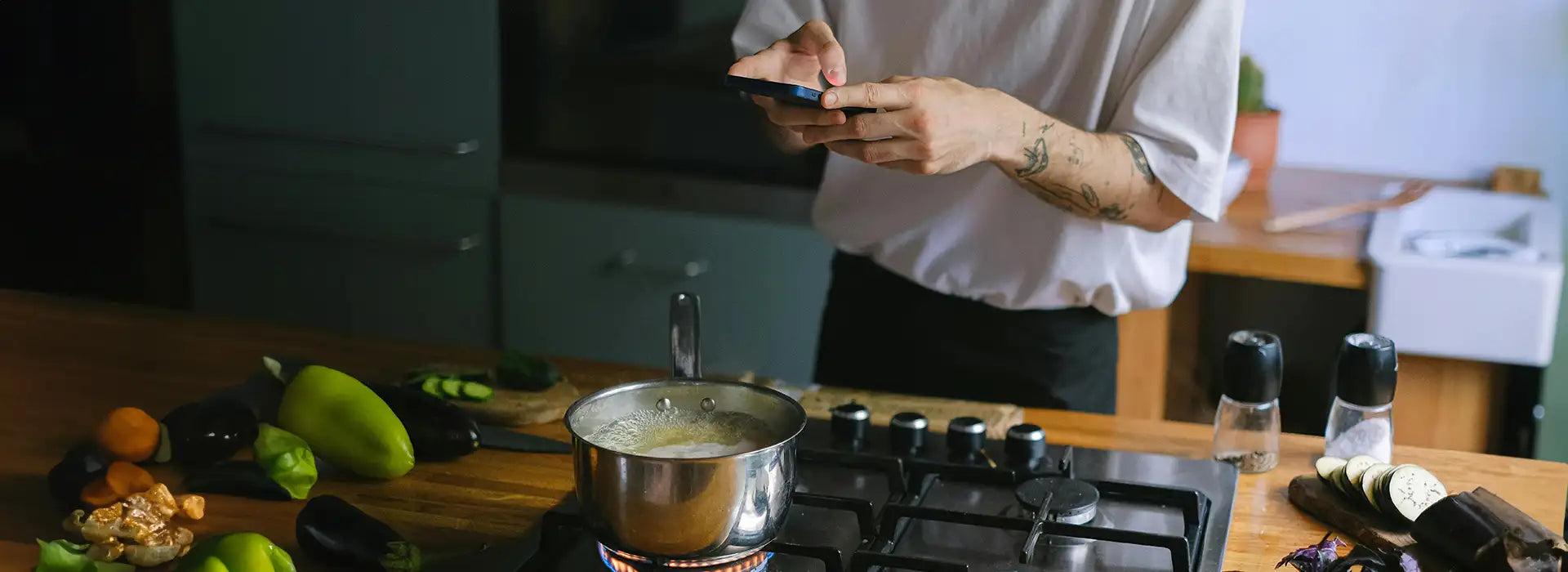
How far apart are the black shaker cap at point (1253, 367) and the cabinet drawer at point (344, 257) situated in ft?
4.88

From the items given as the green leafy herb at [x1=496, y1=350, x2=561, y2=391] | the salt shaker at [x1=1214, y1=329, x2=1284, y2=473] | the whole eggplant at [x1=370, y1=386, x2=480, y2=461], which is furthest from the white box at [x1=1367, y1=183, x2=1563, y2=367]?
the whole eggplant at [x1=370, y1=386, x2=480, y2=461]

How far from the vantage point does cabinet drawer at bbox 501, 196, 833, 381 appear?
2186 mm

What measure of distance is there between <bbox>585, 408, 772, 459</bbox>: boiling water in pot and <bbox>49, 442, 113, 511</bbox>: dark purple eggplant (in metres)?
0.39

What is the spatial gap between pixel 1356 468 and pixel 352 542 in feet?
2.32

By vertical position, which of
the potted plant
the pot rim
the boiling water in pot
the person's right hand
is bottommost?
the boiling water in pot

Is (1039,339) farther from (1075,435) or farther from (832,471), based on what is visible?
(832,471)

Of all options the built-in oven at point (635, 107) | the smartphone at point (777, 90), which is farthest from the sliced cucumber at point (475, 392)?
the built-in oven at point (635, 107)

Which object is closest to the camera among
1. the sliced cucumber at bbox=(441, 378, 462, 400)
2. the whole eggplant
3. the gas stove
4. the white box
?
the gas stove

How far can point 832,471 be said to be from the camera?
3.61 ft

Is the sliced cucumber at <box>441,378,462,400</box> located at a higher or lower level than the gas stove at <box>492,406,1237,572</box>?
higher

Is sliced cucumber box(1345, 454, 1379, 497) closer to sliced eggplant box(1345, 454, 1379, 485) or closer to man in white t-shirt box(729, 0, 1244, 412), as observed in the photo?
sliced eggplant box(1345, 454, 1379, 485)

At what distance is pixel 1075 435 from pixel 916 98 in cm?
34

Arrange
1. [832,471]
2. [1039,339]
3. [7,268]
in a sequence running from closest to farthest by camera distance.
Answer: [832,471]
[1039,339]
[7,268]

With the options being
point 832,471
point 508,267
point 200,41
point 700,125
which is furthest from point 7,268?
point 832,471
